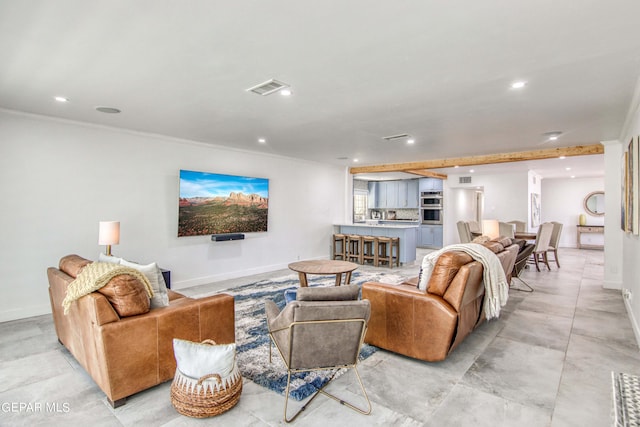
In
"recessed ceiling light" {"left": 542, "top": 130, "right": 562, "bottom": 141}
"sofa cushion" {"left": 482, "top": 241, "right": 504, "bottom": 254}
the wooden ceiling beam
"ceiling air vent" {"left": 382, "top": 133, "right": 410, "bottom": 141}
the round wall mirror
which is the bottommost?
"sofa cushion" {"left": 482, "top": 241, "right": 504, "bottom": 254}

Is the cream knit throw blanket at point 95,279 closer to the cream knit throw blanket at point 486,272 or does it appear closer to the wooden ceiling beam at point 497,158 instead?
the cream knit throw blanket at point 486,272

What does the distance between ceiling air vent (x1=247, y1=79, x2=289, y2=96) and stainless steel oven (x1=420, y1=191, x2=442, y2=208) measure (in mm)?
8582

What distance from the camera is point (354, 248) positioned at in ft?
26.3

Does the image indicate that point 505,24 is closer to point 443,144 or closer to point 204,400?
point 204,400

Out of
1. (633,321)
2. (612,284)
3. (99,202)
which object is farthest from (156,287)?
(612,284)

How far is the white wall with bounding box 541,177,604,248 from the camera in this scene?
35.2 ft

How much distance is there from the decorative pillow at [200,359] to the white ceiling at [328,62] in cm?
199

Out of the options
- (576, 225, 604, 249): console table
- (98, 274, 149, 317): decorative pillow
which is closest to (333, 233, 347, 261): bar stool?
(98, 274, 149, 317): decorative pillow

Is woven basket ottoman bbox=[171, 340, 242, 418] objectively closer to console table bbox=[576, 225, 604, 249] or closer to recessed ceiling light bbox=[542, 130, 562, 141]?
recessed ceiling light bbox=[542, 130, 562, 141]

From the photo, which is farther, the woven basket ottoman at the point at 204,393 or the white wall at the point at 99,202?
the white wall at the point at 99,202

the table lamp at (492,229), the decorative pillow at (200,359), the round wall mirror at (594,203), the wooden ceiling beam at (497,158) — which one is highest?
the wooden ceiling beam at (497,158)

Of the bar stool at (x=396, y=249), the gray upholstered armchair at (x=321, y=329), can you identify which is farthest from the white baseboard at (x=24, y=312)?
the bar stool at (x=396, y=249)

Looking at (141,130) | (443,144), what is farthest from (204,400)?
(443,144)

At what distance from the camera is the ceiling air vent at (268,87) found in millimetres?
2914
